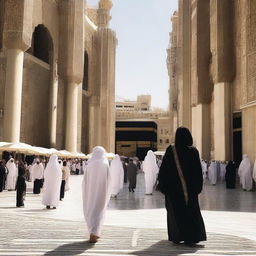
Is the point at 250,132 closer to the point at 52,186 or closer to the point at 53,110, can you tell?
the point at 52,186

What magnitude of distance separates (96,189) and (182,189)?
1131 millimetres

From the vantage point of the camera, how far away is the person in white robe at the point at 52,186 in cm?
923

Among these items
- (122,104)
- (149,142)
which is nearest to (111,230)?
(149,142)

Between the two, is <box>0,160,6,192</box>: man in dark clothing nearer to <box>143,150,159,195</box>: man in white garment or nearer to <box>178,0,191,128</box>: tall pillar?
<box>143,150,159,195</box>: man in white garment

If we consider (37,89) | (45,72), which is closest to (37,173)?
(37,89)

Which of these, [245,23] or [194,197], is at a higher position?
[245,23]

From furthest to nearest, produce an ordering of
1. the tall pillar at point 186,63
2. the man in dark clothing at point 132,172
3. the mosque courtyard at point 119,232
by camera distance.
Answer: the tall pillar at point 186,63, the man in dark clothing at point 132,172, the mosque courtyard at point 119,232

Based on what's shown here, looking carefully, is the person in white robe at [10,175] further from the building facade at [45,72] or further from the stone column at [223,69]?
the stone column at [223,69]

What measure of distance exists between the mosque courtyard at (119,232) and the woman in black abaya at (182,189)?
172 mm

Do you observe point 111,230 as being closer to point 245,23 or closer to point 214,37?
point 245,23

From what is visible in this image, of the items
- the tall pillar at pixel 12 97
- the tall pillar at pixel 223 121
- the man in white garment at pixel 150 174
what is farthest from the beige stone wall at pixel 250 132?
the tall pillar at pixel 12 97

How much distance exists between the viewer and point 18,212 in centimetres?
830

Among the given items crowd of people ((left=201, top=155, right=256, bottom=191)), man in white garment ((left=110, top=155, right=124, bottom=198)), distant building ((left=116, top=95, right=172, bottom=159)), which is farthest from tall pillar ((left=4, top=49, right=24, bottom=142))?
distant building ((left=116, top=95, right=172, bottom=159))

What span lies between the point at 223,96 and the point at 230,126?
5.18 feet
